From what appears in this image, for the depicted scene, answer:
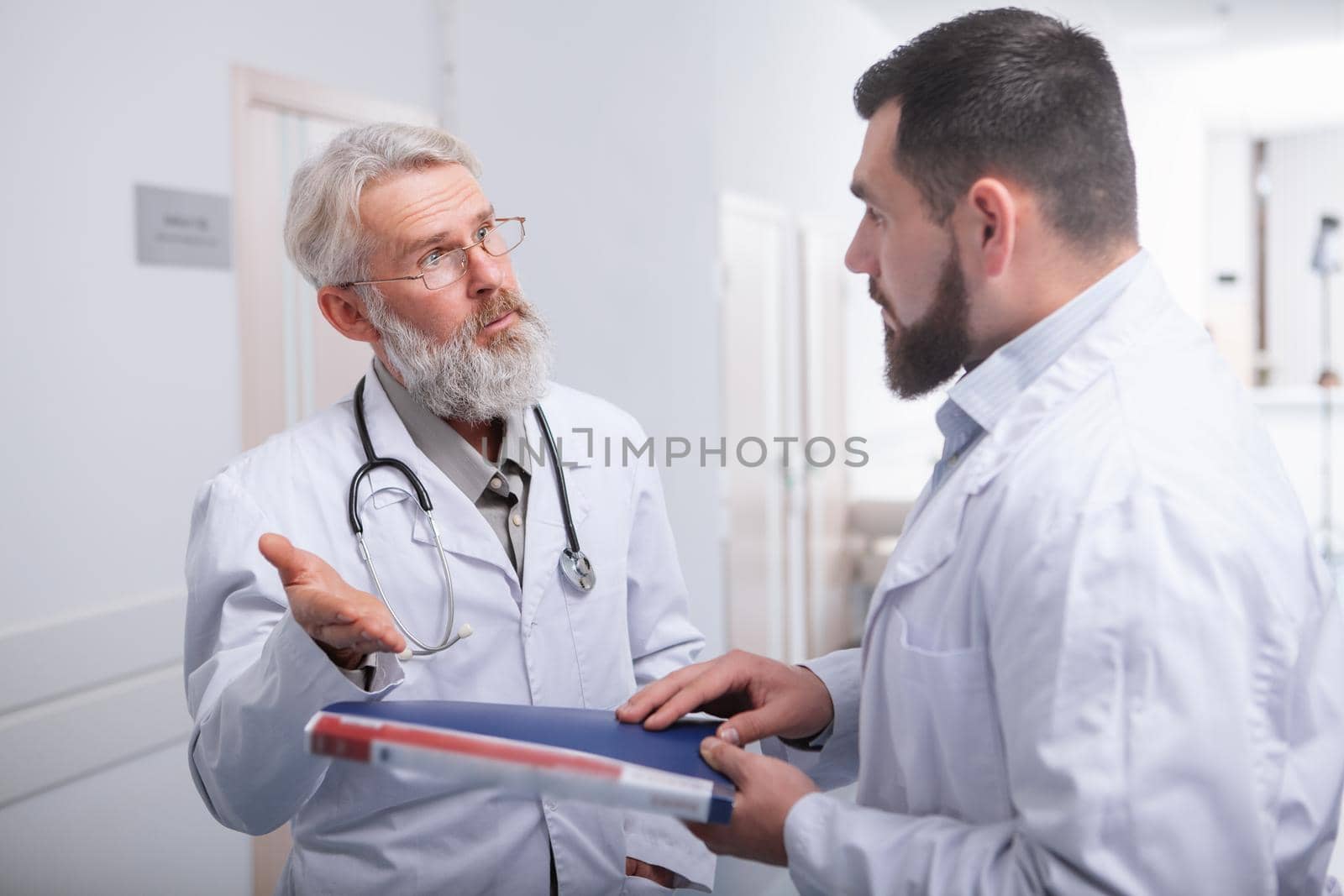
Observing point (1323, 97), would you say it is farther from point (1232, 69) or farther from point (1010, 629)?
point (1010, 629)

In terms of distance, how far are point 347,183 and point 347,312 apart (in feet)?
0.63

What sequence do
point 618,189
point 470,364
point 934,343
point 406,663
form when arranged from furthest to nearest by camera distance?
point 618,189 → point 470,364 → point 406,663 → point 934,343

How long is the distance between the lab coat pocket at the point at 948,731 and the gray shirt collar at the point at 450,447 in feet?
2.14

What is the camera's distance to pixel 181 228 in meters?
1.90

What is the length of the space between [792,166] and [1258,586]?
3.72 meters

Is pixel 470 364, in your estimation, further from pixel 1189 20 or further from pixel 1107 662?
pixel 1189 20

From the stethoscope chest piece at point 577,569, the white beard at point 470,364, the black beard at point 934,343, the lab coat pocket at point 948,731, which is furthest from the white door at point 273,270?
the lab coat pocket at point 948,731

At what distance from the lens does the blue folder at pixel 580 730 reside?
85 centimetres

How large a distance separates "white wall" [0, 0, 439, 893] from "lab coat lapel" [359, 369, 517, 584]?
81 cm

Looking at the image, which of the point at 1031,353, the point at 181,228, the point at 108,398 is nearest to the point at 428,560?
the point at 1031,353

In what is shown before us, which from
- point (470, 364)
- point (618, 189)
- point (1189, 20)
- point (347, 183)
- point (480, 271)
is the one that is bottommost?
point (470, 364)

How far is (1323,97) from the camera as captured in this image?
729 cm

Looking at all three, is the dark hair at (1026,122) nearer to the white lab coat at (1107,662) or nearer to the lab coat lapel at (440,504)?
the white lab coat at (1107,662)

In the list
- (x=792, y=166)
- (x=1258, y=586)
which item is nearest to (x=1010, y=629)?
(x=1258, y=586)
